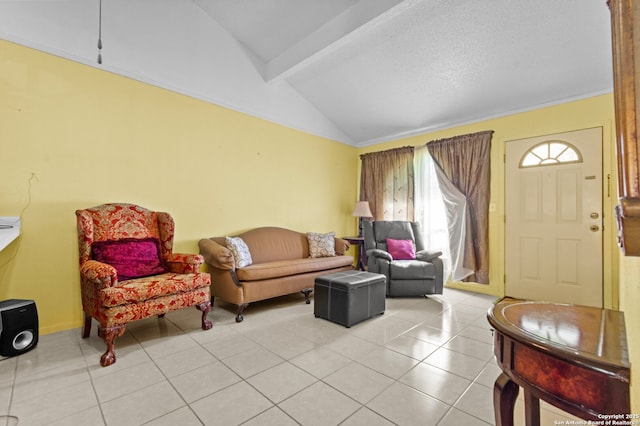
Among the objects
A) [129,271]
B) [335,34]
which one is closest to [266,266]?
[129,271]

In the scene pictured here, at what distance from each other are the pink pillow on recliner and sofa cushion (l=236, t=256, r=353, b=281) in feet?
2.05

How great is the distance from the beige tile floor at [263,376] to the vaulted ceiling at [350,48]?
2671 mm

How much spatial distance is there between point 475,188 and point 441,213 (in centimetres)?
63

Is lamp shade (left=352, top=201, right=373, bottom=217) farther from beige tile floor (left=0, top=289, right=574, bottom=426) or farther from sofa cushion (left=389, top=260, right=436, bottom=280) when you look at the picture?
beige tile floor (left=0, top=289, right=574, bottom=426)

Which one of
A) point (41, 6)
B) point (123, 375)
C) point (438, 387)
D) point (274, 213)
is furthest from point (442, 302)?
point (41, 6)

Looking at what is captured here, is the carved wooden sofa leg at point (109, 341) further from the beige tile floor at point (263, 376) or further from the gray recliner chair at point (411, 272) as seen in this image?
the gray recliner chair at point (411, 272)

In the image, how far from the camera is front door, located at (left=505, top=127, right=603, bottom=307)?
3.28 meters

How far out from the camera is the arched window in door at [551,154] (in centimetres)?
345

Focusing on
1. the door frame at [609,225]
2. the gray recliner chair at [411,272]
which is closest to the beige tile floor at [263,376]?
the gray recliner chair at [411,272]

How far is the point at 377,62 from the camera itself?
11.8 feet

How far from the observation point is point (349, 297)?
274 cm

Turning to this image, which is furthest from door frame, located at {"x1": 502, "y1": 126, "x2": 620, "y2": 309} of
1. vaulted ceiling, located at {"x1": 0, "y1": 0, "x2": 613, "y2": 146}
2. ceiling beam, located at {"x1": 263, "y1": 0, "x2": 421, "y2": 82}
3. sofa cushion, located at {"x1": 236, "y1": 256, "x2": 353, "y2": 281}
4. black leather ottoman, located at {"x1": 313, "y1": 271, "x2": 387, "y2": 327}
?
sofa cushion, located at {"x1": 236, "y1": 256, "x2": 353, "y2": 281}

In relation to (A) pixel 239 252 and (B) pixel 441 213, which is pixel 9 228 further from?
(B) pixel 441 213

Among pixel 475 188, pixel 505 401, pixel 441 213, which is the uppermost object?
pixel 475 188
